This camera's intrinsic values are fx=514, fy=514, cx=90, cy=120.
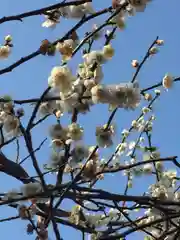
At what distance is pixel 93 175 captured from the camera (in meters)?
2.92

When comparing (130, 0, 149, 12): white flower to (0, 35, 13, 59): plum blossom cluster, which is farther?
(0, 35, 13, 59): plum blossom cluster

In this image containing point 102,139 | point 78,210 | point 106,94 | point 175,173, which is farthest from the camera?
point 175,173

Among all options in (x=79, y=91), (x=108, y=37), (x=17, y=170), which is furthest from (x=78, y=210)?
(x=108, y=37)

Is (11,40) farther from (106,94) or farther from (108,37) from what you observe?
(106,94)

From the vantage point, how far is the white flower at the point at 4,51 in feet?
11.2

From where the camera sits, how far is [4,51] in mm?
3406

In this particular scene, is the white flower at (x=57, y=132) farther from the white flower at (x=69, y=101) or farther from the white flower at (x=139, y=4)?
the white flower at (x=139, y=4)

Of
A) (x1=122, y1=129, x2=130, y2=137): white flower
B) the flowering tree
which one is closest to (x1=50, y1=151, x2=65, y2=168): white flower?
the flowering tree

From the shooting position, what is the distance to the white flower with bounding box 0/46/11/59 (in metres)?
3.40

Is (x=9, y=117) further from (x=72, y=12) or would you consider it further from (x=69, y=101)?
(x=72, y=12)

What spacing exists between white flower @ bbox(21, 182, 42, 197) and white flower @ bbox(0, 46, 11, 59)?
0.99 m

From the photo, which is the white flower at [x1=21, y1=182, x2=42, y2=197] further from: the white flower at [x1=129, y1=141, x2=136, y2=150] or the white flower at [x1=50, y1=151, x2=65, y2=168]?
the white flower at [x1=129, y1=141, x2=136, y2=150]

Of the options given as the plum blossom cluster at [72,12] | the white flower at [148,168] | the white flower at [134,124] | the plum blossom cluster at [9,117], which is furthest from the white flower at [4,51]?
the white flower at [134,124]

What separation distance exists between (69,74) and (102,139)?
42 centimetres
